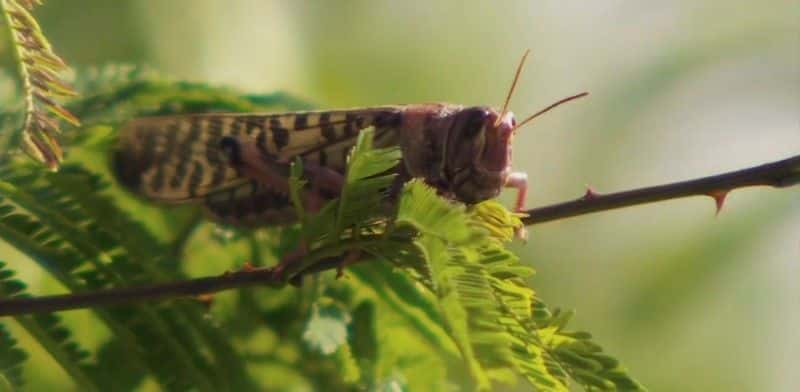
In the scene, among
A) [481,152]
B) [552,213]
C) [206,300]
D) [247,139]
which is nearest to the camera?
[552,213]

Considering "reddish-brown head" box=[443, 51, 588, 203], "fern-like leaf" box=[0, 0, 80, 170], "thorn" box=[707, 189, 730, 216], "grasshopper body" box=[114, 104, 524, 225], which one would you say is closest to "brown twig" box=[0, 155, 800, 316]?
"thorn" box=[707, 189, 730, 216]

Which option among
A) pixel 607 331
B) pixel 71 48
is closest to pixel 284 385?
pixel 71 48

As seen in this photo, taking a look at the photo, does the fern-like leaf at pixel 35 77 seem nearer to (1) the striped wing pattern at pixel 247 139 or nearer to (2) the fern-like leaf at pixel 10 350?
(2) the fern-like leaf at pixel 10 350

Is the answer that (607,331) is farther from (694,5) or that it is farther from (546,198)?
(694,5)

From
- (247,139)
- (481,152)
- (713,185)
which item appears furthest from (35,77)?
(247,139)

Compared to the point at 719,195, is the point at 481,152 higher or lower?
lower

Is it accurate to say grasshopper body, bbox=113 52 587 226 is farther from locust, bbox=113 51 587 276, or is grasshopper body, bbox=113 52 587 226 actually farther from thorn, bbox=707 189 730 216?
thorn, bbox=707 189 730 216

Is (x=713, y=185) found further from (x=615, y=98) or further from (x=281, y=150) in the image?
(x=615, y=98)
